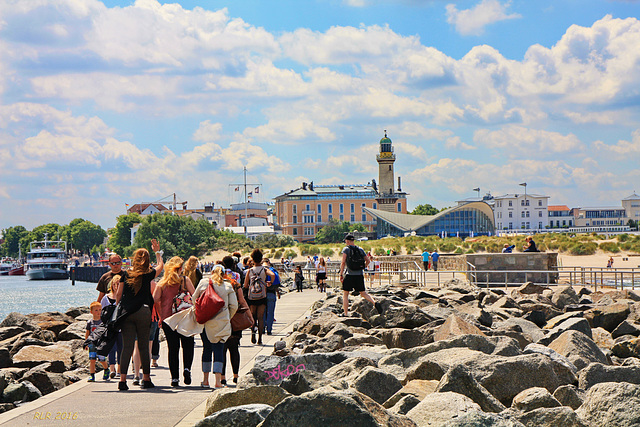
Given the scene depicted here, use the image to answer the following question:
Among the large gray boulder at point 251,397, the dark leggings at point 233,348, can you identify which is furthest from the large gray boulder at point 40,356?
the large gray boulder at point 251,397

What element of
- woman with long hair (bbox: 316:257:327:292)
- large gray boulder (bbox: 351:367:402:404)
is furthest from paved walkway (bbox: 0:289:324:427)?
woman with long hair (bbox: 316:257:327:292)

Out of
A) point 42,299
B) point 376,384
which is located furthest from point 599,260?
point 42,299

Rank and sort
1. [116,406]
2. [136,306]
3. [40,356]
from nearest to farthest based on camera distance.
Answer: [116,406] < [136,306] < [40,356]

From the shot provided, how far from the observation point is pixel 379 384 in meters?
7.80

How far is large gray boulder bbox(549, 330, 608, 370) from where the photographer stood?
10.2m

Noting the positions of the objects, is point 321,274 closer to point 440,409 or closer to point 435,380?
point 435,380

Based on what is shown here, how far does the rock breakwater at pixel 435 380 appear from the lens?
19.2 feet

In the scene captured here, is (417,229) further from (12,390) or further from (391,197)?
(12,390)

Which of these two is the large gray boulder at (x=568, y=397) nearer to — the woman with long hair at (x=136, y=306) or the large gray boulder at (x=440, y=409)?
the large gray boulder at (x=440, y=409)

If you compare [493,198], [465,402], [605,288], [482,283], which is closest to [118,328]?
[465,402]

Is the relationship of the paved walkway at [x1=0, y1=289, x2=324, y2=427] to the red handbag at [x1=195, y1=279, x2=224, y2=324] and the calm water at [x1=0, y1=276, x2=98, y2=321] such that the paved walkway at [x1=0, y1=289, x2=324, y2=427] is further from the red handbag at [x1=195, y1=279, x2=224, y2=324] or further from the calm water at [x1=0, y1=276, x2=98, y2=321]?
the calm water at [x1=0, y1=276, x2=98, y2=321]

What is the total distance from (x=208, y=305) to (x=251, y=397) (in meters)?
2.46

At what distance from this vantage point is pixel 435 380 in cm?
811

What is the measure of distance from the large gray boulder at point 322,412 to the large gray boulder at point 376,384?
2177mm
